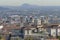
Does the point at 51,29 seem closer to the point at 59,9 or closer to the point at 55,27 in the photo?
the point at 55,27

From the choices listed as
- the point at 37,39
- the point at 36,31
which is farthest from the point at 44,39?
the point at 36,31

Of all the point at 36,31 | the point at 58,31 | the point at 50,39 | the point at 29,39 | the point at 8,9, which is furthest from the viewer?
the point at 8,9

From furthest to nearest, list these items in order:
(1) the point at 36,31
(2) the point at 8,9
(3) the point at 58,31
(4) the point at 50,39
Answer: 1. (2) the point at 8,9
2. (3) the point at 58,31
3. (1) the point at 36,31
4. (4) the point at 50,39

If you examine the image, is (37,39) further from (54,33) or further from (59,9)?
(59,9)

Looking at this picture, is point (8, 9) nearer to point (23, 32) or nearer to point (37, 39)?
point (23, 32)

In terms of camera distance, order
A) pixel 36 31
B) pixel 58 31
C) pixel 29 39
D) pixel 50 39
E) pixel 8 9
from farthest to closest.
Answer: pixel 8 9 < pixel 58 31 < pixel 36 31 < pixel 50 39 < pixel 29 39

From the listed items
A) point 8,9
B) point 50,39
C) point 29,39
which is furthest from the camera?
point 8,9

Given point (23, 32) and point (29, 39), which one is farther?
point (23, 32)

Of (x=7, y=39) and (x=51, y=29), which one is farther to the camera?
(x=51, y=29)

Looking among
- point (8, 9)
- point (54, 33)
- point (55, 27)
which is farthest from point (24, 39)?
point (8, 9)
